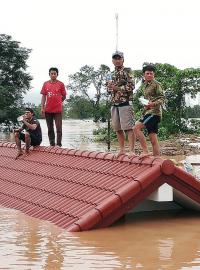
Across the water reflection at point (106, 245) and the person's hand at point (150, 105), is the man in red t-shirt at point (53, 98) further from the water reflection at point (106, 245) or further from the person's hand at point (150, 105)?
the water reflection at point (106, 245)

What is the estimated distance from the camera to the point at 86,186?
756 cm

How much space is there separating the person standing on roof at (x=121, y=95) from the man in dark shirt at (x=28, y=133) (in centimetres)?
249

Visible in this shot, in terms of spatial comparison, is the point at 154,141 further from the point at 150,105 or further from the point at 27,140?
the point at 27,140

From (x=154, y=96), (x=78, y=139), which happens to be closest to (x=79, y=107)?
(x=78, y=139)

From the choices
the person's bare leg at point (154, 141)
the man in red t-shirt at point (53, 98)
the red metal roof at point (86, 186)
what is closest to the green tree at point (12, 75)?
the man in red t-shirt at point (53, 98)

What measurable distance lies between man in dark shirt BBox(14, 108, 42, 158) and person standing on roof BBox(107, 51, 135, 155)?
8.17 feet

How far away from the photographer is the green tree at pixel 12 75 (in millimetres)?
42875

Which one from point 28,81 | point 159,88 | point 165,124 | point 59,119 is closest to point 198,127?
point 165,124

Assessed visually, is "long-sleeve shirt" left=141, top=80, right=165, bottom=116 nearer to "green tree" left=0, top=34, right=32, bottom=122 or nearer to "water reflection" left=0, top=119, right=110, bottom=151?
"water reflection" left=0, top=119, right=110, bottom=151

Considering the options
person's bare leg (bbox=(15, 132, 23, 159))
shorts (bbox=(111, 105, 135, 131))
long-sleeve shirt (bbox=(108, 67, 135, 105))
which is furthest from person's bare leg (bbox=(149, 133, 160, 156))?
person's bare leg (bbox=(15, 132, 23, 159))

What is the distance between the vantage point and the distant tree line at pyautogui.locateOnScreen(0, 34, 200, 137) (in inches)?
1169

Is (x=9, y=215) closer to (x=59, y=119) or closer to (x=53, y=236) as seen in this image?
(x=53, y=236)

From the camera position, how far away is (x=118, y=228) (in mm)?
6816

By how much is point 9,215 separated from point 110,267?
293 centimetres
